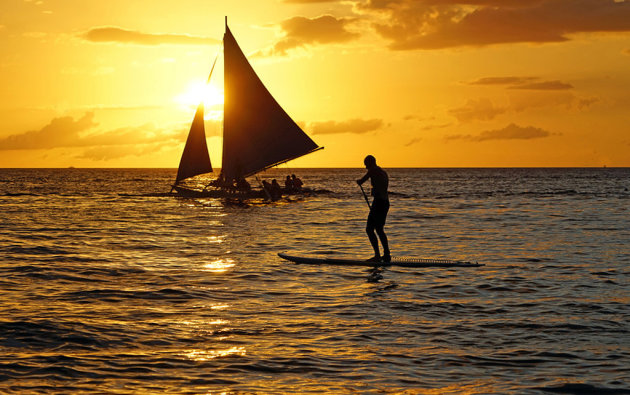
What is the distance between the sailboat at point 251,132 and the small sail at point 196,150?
586cm

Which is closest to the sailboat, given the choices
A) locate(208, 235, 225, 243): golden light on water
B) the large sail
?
the large sail

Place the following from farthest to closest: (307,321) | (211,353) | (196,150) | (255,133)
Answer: (196,150) < (255,133) < (307,321) < (211,353)

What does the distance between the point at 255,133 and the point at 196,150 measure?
8.07 m

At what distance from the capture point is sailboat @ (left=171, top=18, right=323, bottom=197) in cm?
5209

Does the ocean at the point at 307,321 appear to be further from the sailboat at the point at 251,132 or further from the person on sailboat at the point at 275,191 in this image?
the person on sailboat at the point at 275,191

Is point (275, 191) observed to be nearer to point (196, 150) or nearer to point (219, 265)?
point (196, 150)

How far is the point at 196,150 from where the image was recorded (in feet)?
191

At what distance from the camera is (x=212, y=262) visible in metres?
18.8

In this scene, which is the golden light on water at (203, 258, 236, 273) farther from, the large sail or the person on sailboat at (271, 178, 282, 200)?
the person on sailboat at (271, 178, 282, 200)

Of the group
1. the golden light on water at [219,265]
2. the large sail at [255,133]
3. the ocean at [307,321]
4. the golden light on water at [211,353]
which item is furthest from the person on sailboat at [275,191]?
the golden light on water at [211,353]

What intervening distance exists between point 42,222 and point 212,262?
757 inches

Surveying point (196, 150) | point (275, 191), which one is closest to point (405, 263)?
point (275, 191)

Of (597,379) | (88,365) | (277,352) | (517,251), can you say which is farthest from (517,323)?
(517,251)

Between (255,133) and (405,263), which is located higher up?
(255,133)
